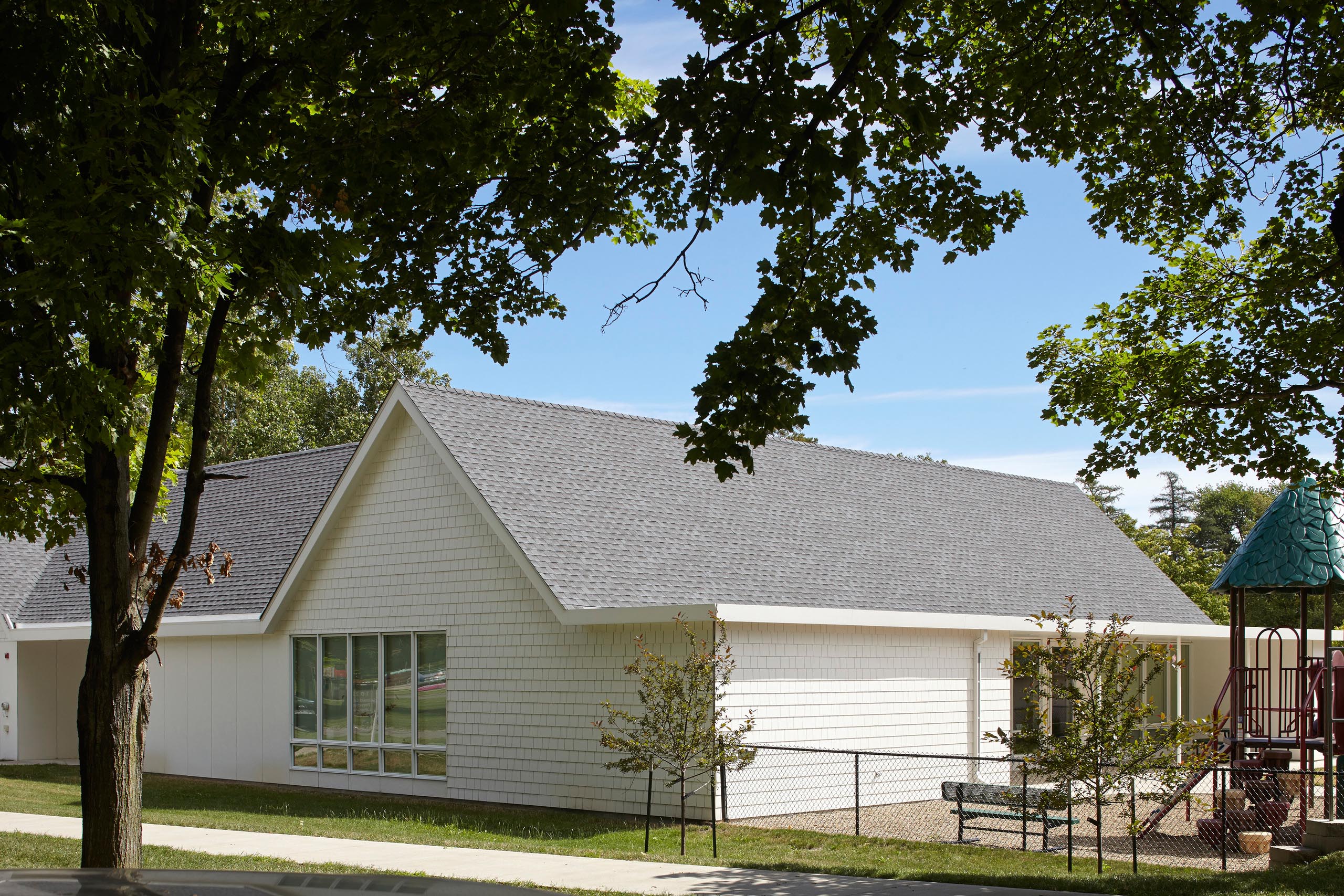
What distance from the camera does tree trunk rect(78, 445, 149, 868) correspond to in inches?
354

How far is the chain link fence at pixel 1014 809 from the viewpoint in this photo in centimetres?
1461

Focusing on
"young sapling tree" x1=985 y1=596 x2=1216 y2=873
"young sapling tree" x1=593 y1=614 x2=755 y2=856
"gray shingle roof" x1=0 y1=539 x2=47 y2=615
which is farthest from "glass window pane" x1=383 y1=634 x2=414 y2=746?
"gray shingle roof" x1=0 y1=539 x2=47 y2=615

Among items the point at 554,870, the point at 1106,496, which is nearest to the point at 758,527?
the point at 554,870

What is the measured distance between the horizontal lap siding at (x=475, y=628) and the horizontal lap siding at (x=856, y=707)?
1557mm

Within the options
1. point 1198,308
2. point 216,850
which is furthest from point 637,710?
point 1198,308

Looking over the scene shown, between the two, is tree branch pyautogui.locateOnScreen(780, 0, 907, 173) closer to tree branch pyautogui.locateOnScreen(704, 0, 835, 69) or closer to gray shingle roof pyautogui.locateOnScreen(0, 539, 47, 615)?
tree branch pyautogui.locateOnScreen(704, 0, 835, 69)

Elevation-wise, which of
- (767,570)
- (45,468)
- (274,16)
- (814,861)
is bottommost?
(814,861)

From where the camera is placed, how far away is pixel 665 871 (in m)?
12.5

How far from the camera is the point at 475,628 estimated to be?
19.4 m

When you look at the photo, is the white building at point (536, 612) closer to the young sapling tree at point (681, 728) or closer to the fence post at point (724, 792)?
the fence post at point (724, 792)

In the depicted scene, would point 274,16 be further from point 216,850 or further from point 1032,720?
point 1032,720

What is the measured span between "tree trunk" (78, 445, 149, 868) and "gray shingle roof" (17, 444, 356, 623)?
14.1 metres

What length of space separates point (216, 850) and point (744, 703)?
7.12 m

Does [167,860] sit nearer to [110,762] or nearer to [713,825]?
[110,762]
